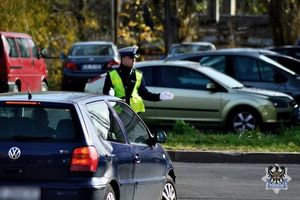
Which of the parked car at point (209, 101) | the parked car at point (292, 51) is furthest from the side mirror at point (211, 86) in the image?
the parked car at point (292, 51)

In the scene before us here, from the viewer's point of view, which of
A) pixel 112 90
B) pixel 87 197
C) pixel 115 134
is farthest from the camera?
pixel 112 90

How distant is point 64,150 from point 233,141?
759 cm

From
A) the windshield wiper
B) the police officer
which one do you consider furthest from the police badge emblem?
the windshield wiper

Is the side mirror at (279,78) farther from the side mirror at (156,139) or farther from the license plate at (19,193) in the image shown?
the license plate at (19,193)

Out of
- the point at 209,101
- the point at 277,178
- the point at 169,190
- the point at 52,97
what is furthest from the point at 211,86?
the point at 52,97

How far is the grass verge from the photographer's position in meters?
14.4

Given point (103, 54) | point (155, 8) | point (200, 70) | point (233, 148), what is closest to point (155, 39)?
point (155, 8)

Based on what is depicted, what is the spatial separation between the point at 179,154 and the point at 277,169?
3875 mm

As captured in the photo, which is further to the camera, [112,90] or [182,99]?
[182,99]

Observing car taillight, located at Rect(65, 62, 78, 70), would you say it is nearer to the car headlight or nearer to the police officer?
the car headlight

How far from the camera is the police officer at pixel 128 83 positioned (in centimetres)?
1170

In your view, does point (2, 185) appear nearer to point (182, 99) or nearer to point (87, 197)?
point (87, 197)

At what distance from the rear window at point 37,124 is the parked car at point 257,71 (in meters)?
11.2

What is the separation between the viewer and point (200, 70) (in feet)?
56.1
